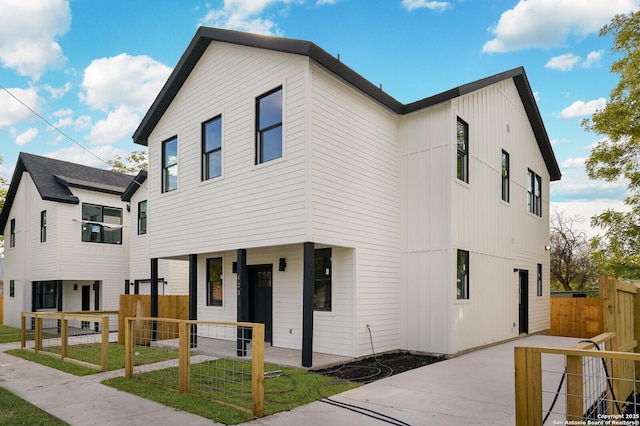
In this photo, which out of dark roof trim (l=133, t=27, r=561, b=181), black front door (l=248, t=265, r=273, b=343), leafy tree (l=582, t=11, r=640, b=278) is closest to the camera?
dark roof trim (l=133, t=27, r=561, b=181)

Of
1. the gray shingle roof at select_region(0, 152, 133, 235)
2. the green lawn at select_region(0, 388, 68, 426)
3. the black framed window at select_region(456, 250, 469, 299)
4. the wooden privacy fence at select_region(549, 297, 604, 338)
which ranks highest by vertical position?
the gray shingle roof at select_region(0, 152, 133, 235)

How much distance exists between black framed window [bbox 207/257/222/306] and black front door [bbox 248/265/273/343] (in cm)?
132

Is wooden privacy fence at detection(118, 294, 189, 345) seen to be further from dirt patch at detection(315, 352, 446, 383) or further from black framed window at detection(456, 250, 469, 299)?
black framed window at detection(456, 250, 469, 299)

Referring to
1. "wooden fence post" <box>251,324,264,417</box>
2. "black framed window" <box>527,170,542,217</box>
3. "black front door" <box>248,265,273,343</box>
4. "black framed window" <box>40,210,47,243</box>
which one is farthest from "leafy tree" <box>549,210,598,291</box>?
"black framed window" <box>40,210,47,243</box>

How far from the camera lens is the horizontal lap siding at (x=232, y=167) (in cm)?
920

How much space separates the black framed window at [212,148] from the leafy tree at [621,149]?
40.2 feet

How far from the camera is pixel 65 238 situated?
19000mm

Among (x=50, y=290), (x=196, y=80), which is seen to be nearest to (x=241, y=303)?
(x=196, y=80)

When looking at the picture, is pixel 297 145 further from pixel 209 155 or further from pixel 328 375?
pixel 328 375

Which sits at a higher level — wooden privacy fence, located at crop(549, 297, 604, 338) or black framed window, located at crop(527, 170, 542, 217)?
black framed window, located at crop(527, 170, 542, 217)

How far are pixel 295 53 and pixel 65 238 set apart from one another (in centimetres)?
1453

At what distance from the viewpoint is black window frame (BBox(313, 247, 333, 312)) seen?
1038 centimetres

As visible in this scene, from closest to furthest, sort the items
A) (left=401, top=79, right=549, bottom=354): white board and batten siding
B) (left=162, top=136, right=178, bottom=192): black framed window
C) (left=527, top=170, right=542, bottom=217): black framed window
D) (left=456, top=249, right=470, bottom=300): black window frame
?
1. (left=401, top=79, right=549, bottom=354): white board and batten siding
2. (left=456, top=249, right=470, bottom=300): black window frame
3. (left=162, top=136, right=178, bottom=192): black framed window
4. (left=527, top=170, right=542, bottom=217): black framed window

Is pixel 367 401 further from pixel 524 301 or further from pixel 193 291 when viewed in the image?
pixel 524 301
